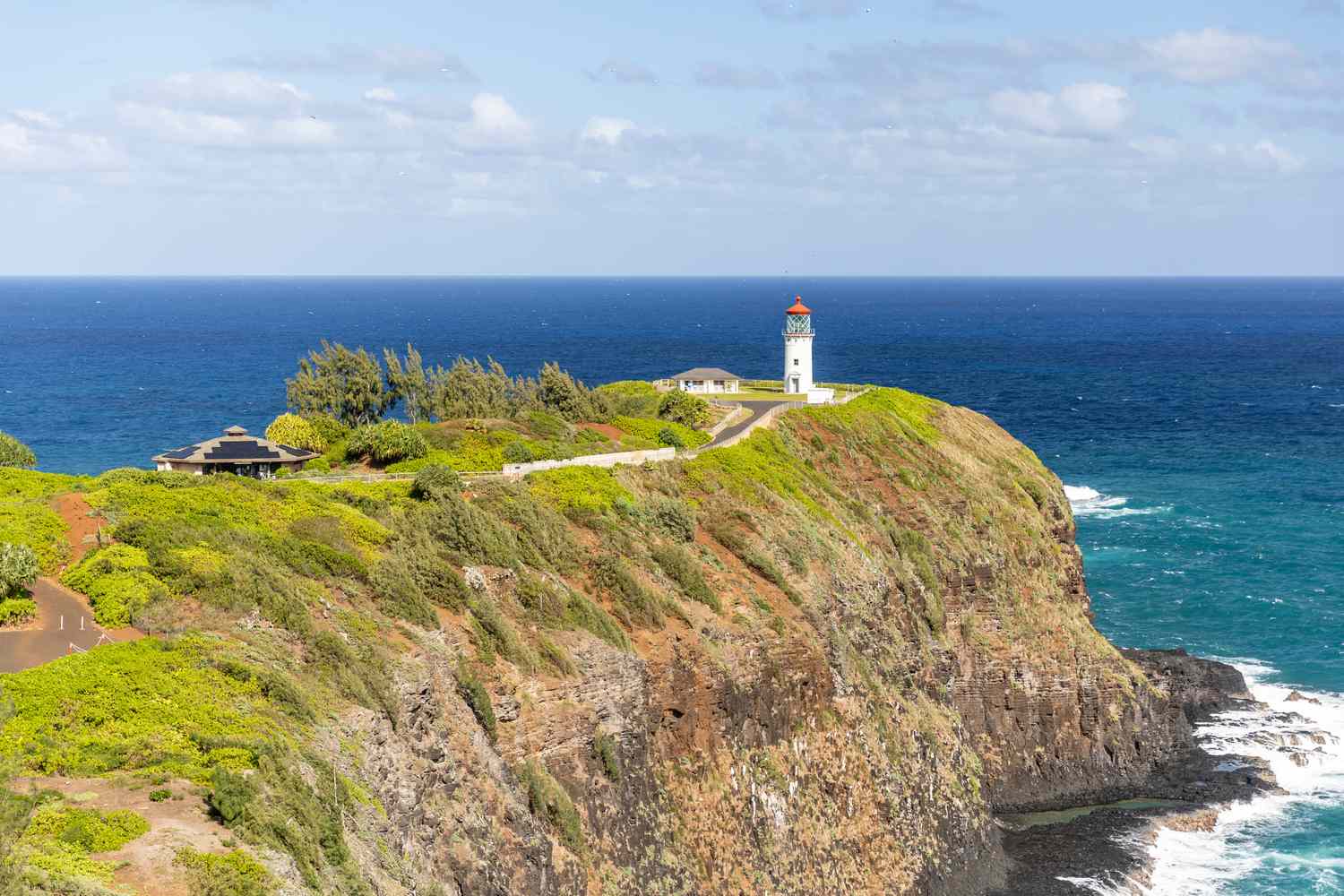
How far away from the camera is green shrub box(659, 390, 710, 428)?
67.6m

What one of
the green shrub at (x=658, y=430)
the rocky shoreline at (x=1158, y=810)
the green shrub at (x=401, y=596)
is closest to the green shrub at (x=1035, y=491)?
the rocky shoreline at (x=1158, y=810)

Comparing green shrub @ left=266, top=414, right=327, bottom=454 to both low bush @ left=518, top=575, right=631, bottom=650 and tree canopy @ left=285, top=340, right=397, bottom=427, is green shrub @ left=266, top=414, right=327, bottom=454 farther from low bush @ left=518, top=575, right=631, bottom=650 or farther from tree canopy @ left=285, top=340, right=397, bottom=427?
low bush @ left=518, top=575, right=631, bottom=650

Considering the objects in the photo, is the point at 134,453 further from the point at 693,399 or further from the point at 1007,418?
the point at 1007,418

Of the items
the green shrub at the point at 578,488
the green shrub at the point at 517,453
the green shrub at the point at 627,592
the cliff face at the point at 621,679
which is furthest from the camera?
the green shrub at the point at 517,453

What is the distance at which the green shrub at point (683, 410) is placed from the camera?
6762cm

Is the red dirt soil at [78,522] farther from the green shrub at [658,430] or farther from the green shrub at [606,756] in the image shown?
the green shrub at [658,430]

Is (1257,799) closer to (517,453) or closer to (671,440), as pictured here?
(671,440)

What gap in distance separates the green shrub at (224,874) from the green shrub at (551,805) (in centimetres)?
1368

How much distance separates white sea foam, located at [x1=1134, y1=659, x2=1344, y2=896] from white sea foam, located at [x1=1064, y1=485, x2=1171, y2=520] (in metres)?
29.2

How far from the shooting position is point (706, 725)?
142 feet

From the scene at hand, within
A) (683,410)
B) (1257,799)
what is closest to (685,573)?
(683,410)

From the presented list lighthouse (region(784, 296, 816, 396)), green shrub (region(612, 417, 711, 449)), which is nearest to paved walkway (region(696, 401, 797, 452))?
green shrub (region(612, 417, 711, 449))

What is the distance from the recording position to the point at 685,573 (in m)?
46.9

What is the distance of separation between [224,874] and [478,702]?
545 inches
